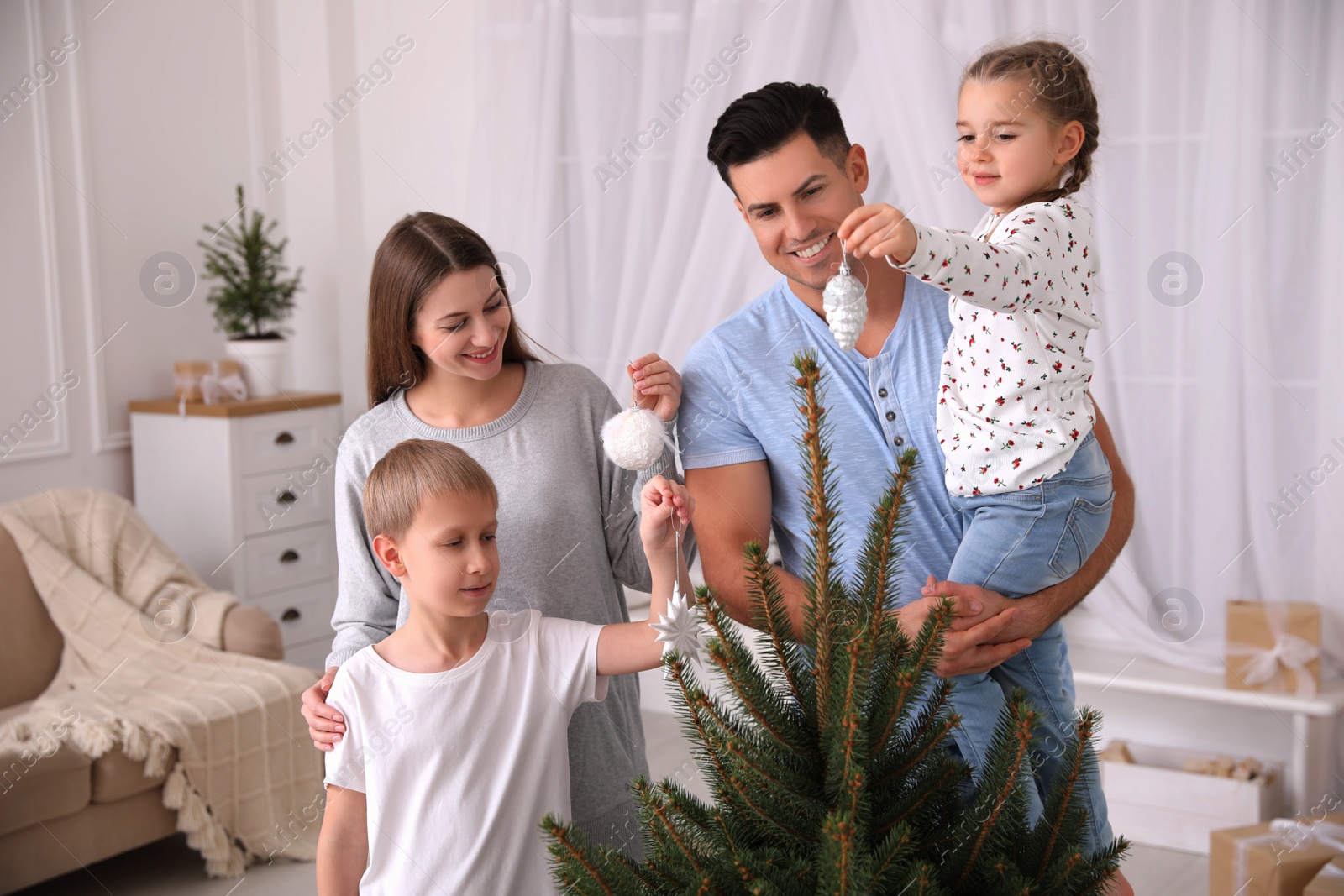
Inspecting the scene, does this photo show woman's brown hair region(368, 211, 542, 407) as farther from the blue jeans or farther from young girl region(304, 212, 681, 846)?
the blue jeans

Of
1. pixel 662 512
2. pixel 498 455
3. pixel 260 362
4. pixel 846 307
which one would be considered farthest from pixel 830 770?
pixel 260 362

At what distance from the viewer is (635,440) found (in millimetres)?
1262

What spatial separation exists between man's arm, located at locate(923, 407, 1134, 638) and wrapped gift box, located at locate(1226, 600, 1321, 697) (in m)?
1.71

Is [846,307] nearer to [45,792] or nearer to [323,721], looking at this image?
[323,721]

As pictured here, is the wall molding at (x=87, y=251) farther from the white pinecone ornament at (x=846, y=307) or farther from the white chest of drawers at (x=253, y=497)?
the white pinecone ornament at (x=846, y=307)

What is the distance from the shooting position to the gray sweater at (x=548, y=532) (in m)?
1.50

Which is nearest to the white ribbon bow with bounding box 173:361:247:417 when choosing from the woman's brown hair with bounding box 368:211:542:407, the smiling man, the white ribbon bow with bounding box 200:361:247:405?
the white ribbon bow with bounding box 200:361:247:405

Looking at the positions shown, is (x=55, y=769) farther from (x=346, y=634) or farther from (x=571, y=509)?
(x=571, y=509)

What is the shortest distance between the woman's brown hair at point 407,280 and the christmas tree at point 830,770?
727mm

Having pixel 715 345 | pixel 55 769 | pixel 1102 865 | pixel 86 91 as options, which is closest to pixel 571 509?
pixel 715 345

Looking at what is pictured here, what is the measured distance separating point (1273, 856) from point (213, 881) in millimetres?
2785

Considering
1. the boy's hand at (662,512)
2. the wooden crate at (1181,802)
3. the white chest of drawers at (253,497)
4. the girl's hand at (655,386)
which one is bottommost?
the wooden crate at (1181,802)

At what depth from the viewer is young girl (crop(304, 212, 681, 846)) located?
1.47 m

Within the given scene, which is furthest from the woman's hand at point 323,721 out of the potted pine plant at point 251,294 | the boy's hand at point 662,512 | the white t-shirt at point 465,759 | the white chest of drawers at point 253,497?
the potted pine plant at point 251,294
